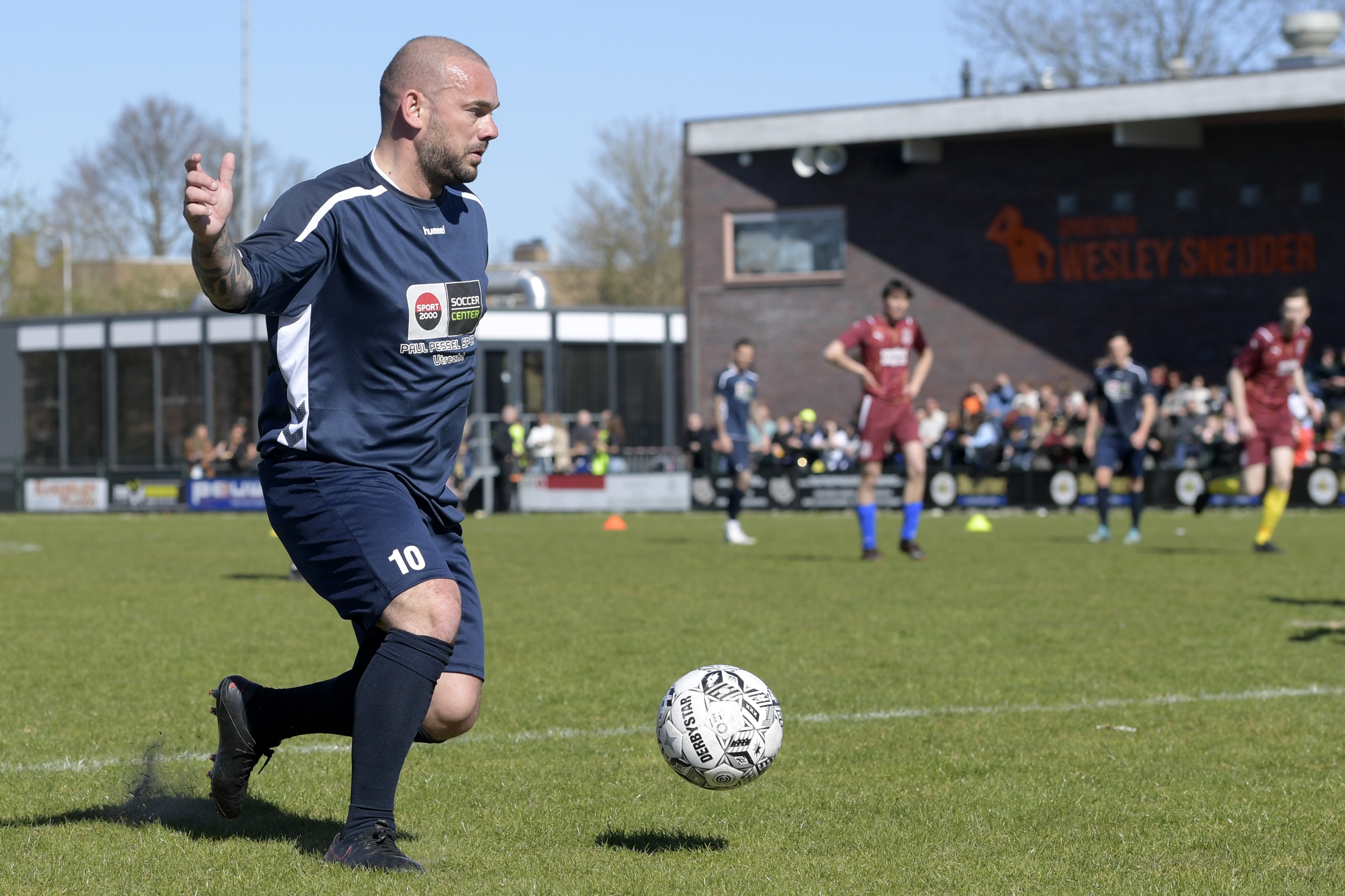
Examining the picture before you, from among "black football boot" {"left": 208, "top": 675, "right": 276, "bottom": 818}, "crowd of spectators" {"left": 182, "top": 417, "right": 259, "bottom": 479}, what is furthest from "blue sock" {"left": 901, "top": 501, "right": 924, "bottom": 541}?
"crowd of spectators" {"left": 182, "top": 417, "right": 259, "bottom": 479}

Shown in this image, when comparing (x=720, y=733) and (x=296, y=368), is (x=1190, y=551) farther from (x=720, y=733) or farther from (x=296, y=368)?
(x=296, y=368)

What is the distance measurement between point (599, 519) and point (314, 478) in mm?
21434

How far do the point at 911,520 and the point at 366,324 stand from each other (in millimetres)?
10941

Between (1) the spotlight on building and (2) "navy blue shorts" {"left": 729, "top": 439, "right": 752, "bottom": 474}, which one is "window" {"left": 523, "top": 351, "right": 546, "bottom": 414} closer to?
(1) the spotlight on building

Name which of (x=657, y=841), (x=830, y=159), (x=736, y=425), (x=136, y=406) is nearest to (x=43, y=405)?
(x=136, y=406)

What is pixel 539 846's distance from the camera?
14.1 feet

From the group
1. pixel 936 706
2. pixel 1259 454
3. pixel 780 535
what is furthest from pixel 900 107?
pixel 936 706

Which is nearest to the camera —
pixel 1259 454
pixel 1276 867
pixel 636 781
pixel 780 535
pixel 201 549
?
pixel 1276 867

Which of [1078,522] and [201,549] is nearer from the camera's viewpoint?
[201,549]

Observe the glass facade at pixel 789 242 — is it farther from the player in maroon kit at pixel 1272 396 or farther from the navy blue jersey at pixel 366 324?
the navy blue jersey at pixel 366 324

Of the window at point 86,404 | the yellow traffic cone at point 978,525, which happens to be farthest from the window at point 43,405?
the yellow traffic cone at point 978,525

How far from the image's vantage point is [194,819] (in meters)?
4.71

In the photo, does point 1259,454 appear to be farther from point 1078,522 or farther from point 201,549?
point 201,549

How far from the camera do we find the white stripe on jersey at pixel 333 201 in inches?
155
